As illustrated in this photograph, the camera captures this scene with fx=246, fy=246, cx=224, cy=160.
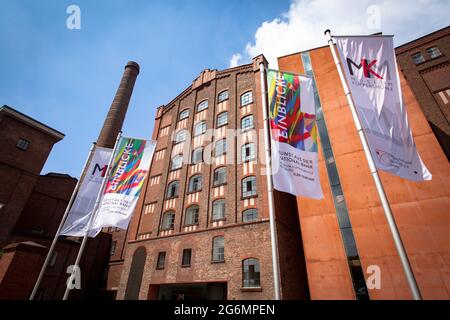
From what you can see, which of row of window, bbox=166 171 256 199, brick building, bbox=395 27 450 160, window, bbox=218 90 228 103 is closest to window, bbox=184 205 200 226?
row of window, bbox=166 171 256 199

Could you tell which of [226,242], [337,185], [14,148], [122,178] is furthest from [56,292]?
[337,185]

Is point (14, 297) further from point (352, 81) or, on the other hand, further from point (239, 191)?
point (352, 81)

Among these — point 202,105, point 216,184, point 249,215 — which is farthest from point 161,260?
point 202,105

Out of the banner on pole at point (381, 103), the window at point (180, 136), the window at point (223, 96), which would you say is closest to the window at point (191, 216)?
the window at point (180, 136)

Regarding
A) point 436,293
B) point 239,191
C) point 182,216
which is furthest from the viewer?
point 182,216

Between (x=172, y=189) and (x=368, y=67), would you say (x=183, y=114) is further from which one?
(x=368, y=67)

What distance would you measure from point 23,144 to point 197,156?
1628 cm

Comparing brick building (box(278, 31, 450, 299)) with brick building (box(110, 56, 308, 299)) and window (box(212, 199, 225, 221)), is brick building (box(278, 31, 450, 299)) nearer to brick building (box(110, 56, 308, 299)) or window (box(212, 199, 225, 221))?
brick building (box(110, 56, 308, 299))

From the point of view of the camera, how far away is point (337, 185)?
17.9 m

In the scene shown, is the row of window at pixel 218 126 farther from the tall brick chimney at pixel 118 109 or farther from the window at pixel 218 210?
the tall brick chimney at pixel 118 109

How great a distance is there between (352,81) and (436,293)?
42.9 feet

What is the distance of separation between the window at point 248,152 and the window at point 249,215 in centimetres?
442

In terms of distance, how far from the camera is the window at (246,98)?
79.4 feet

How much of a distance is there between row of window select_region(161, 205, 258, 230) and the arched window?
305 cm
